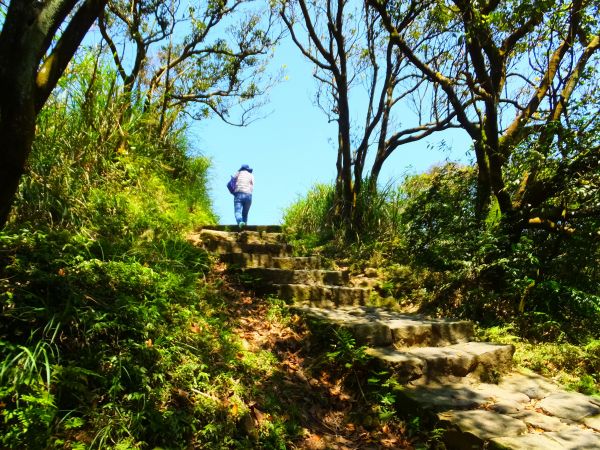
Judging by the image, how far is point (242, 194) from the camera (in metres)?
8.75

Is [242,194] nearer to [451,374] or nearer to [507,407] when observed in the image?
[451,374]

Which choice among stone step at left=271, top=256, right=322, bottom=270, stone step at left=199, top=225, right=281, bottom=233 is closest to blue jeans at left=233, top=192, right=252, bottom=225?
stone step at left=199, top=225, right=281, bottom=233

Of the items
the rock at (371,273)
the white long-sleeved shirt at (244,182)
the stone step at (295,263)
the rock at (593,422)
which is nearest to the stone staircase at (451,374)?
the rock at (593,422)

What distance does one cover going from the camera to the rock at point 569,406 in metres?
3.27

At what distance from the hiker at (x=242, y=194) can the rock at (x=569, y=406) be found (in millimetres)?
6319

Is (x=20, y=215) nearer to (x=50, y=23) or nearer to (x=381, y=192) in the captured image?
(x=50, y=23)

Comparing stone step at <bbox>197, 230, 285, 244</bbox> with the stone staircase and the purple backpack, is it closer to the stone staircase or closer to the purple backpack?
the stone staircase

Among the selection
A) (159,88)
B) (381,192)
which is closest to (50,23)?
(381,192)

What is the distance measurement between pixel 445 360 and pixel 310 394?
49.7 inches

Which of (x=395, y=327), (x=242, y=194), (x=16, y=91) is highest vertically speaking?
(x=242, y=194)

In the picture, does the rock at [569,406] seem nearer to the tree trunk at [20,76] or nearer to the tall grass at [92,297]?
the tall grass at [92,297]

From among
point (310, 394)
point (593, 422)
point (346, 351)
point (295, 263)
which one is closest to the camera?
point (593, 422)

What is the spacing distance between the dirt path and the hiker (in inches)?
167

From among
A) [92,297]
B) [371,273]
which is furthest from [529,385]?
[92,297]
